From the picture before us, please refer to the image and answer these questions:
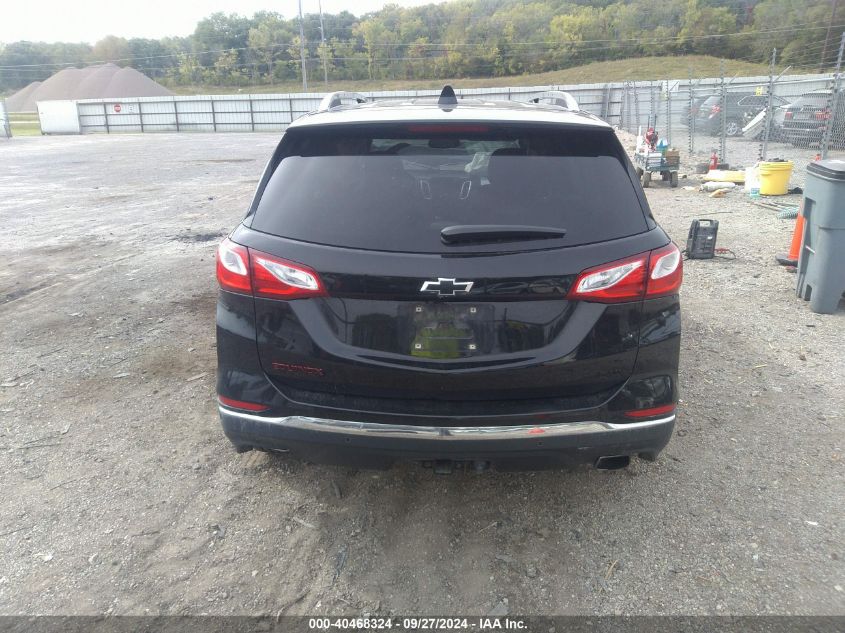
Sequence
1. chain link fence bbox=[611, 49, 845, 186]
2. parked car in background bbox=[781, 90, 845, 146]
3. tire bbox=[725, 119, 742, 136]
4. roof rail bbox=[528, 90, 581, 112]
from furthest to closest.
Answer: tire bbox=[725, 119, 742, 136] → parked car in background bbox=[781, 90, 845, 146] → chain link fence bbox=[611, 49, 845, 186] → roof rail bbox=[528, 90, 581, 112]

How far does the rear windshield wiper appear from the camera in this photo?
2477mm

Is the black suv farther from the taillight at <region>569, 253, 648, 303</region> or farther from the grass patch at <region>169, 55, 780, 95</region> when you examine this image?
the grass patch at <region>169, 55, 780, 95</region>

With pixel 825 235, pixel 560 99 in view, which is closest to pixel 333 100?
pixel 560 99

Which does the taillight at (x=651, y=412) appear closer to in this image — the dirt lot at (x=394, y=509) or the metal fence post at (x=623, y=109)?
the dirt lot at (x=394, y=509)

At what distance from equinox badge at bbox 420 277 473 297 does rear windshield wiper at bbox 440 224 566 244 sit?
18cm

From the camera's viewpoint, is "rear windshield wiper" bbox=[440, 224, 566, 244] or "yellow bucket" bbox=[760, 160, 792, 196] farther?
"yellow bucket" bbox=[760, 160, 792, 196]

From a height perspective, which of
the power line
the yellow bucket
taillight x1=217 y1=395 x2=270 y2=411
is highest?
the power line

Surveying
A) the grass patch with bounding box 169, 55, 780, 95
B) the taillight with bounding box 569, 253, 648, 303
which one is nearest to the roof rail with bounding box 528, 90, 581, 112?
the taillight with bounding box 569, 253, 648, 303

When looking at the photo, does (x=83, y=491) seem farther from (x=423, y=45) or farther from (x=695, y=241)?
(x=423, y=45)

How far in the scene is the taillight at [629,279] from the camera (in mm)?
2453

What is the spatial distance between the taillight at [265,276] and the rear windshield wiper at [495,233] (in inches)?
22.0

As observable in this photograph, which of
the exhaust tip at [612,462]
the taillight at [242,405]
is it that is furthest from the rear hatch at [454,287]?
the exhaust tip at [612,462]

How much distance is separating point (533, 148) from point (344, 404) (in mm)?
1354

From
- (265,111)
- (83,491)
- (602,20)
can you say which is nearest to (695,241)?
(83,491)
